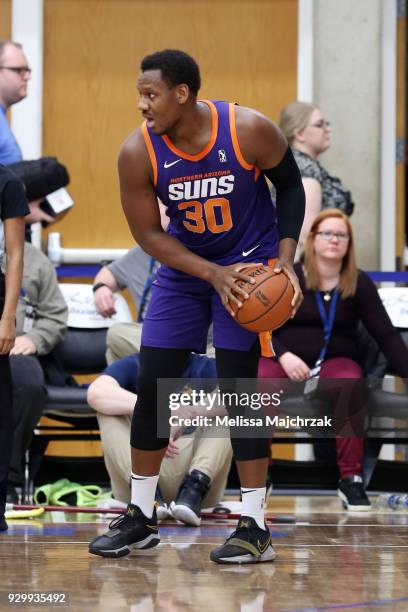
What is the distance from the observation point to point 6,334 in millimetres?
4543

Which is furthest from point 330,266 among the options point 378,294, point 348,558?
point 348,558

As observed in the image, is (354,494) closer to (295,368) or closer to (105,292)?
(295,368)

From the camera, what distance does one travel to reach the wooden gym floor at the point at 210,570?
341cm

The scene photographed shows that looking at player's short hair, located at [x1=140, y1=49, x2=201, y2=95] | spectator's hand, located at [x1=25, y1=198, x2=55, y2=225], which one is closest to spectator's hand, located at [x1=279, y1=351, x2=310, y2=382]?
spectator's hand, located at [x1=25, y1=198, x2=55, y2=225]

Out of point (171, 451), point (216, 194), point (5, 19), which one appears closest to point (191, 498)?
point (171, 451)

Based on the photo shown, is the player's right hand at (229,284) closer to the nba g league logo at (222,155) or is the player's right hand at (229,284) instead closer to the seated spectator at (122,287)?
the nba g league logo at (222,155)

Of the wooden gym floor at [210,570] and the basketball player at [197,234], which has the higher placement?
the basketball player at [197,234]

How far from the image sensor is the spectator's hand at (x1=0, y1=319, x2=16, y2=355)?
453 cm

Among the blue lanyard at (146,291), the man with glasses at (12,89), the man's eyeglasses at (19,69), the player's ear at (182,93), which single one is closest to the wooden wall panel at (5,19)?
the man with glasses at (12,89)

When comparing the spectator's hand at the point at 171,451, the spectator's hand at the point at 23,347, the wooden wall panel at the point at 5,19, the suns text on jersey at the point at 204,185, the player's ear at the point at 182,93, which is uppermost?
the wooden wall panel at the point at 5,19

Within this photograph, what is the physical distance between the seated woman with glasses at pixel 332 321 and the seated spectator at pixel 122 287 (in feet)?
2.08

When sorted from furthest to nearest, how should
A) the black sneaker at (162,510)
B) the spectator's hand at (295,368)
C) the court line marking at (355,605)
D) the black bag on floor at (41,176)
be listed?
the black bag on floor at (41,176), the spectator's hand at (295,368), the black sneaker at (162,510), the court line marking at (355,605)

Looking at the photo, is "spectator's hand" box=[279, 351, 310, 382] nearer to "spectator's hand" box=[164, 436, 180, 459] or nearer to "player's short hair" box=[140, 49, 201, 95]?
"spectator's hand" box=[164, 436, 180, 459]

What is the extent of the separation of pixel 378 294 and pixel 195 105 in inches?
84.8
